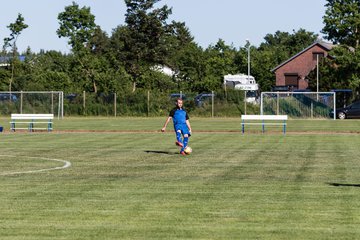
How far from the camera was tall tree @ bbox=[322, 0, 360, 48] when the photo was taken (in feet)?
242

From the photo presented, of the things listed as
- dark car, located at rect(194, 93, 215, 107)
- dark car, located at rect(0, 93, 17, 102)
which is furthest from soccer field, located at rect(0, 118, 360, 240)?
dark car, located at rect(194, 93, 215, 107)

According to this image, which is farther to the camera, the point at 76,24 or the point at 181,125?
the point at 76,24

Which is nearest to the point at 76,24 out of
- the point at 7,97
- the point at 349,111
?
the point at 7,97

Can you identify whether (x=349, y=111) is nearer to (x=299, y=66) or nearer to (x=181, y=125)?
(x=181, y=125)

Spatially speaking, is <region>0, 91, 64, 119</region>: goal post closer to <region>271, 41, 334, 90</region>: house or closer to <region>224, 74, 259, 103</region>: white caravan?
<region>224, 74, 259, 103</region>: white caravan

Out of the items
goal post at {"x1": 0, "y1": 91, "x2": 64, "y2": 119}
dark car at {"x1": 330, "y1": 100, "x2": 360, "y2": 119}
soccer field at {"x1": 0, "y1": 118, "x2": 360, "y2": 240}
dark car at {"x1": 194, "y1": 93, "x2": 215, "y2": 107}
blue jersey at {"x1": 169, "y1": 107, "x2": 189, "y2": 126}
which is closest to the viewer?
soccer field at {"x1": 0, "y1": 118, "x2": 360, "y2": 240}

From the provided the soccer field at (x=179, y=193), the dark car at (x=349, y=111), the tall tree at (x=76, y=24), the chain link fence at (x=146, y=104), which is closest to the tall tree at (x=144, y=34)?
the tall tree at (x=76, y=24)

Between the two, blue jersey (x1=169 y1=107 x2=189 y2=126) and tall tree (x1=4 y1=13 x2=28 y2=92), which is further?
tall tree (x1=4 y1=13 x2=28 y2=92)

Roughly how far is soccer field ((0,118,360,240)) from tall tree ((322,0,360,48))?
4482 centimetres

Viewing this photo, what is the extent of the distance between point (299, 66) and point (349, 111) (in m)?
45.3

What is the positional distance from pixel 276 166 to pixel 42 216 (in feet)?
34.7

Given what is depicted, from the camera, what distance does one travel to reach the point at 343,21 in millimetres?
74562

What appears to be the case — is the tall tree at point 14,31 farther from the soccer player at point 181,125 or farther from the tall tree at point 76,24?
the soccer player at point 181,125

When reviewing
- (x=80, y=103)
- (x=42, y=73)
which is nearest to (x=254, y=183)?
(x=80, y=103)
